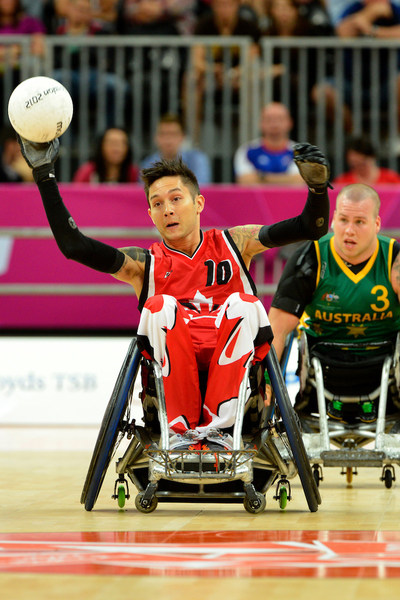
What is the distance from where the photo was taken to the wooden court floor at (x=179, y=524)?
9.02 feet

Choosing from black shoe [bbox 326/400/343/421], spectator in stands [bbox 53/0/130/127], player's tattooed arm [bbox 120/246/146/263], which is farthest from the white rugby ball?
spectator in stands [bbox 53/0/130/127]

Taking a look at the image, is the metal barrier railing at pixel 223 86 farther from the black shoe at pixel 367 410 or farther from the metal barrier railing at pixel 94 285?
the black shoe at pixel 367 410

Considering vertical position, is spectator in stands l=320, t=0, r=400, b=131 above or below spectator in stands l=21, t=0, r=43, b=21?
below

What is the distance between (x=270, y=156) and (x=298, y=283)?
4.35m

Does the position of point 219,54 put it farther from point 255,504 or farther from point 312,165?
point 255,504

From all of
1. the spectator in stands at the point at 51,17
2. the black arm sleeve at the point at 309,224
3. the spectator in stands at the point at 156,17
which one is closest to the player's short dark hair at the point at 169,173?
the black arm sleeve at the point at 309,224

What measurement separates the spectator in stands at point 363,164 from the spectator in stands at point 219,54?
153 centimetres

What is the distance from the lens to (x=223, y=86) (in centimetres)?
1062

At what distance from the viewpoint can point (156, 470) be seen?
167 inches

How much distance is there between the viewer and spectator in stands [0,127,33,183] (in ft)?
33.4

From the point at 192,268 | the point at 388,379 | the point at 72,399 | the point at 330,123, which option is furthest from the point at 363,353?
the point at 330,123

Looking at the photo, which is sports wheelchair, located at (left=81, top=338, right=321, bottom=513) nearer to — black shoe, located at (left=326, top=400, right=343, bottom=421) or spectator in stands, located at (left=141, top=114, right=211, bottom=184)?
black shoe, located at (left=326, top=400, right=343, bottom=421)

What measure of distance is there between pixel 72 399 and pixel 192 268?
4.30 m

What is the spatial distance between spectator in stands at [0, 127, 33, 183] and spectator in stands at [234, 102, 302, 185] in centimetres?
212
